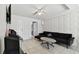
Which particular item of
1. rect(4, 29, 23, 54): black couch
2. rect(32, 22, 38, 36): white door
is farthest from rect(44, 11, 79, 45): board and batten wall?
A: rect(4, 29, 23, 54): black couch

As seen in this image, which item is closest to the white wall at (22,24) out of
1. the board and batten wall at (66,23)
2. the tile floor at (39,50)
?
the tile floor at (39,50)

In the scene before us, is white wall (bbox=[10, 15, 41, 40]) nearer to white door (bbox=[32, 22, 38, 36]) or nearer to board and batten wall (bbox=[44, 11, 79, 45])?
white door (bbox=[32, 22, 38, 36])

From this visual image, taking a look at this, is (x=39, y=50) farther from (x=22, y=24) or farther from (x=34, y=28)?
(x=22, y=24)

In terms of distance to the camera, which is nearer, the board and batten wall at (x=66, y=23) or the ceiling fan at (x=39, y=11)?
the ceiling fan at (x=39, y=11)

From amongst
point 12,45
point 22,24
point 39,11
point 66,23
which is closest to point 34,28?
point 22,24

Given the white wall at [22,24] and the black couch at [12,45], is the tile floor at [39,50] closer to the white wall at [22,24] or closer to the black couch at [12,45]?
the white wall at [22,24]

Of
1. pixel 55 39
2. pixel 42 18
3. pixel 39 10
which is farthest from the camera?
pixel 55 39
